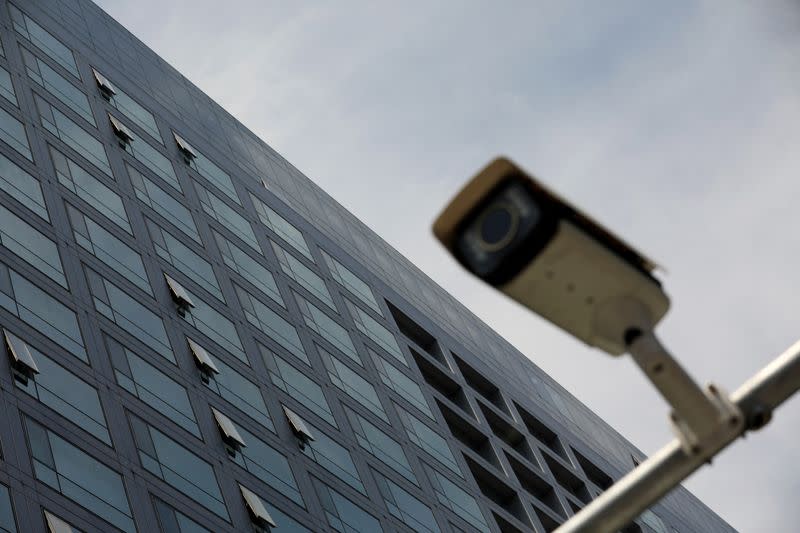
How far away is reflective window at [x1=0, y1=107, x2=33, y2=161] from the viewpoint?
39312 millimetres

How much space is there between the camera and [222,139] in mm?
57844

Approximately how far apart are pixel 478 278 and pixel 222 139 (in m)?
54.3

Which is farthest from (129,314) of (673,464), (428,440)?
(673,464)

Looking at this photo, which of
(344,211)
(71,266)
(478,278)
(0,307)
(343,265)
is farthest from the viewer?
(344,211)

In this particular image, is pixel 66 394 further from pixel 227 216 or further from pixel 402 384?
pixel 402 384

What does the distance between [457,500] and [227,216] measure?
1457 cm

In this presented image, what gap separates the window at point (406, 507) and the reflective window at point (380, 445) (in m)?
1.10

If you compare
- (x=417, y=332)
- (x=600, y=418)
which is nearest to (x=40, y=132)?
(x=417, y=332)

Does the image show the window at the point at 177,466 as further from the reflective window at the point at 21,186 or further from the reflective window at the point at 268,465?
the reflective window at the point at 21,186

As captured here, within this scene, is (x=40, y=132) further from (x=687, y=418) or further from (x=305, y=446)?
(x=687, y=418)

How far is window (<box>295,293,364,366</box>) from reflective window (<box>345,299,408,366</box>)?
229 cm

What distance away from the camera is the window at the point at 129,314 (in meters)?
36.2

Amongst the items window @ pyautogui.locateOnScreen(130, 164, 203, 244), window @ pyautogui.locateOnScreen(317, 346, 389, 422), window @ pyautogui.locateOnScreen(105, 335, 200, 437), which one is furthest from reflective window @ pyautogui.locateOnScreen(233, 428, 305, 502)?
window @ pyautogui.locateOnScreen(130, 164, 203, 244)

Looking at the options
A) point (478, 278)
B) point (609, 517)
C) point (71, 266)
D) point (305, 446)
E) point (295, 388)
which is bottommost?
point (609, 517)
